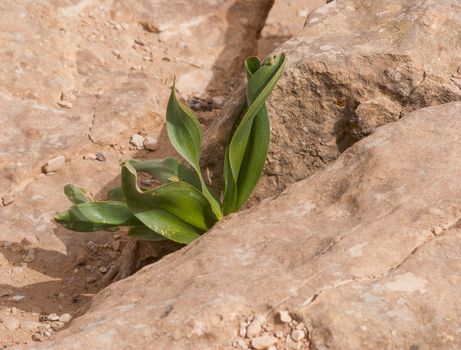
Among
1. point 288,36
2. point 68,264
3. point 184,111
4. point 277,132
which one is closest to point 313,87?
point 277,132

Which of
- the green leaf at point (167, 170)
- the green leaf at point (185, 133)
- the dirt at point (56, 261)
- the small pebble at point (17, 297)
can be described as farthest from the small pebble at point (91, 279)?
the green leaf at point (185, 133)

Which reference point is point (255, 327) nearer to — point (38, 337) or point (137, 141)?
point (38, 337)

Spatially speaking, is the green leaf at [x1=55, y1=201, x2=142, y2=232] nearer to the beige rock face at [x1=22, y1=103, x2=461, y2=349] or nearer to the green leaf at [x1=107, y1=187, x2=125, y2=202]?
the green leaf at [x1=107, y1=187, x2=125, y2=202]

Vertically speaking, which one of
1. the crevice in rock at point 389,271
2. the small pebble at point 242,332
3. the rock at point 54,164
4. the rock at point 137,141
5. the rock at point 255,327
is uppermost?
the crevice in rock at point 389,271

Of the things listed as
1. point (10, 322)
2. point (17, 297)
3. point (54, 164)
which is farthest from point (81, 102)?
point (10, 322)

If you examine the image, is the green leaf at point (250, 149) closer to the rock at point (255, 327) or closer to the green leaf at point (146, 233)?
the green leaf at point (146, 233)

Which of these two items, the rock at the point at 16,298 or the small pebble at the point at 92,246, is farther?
the small pebble at the point at 92,246

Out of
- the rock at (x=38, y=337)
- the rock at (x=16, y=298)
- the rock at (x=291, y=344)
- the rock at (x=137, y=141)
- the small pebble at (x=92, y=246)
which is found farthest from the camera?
the rock at (x=137, y=141)

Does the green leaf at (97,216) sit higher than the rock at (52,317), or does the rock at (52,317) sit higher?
the green leaf at (97,216)
